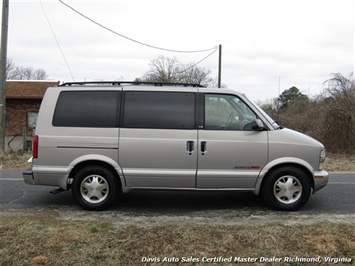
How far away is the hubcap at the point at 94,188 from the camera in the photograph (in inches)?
217

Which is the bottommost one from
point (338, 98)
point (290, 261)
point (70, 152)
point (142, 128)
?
point (290, 261)

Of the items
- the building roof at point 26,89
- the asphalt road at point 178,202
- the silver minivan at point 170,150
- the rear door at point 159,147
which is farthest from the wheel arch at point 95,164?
the building roof at point 26,89

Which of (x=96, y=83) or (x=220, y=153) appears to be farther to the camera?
(x=96, y=83)

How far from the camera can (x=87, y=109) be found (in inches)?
221

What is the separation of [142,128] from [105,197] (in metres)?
1.21

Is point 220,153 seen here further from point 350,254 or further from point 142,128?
point 350,254

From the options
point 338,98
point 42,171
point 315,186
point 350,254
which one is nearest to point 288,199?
point 315,186

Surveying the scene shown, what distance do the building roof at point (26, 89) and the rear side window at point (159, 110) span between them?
70.2 feet

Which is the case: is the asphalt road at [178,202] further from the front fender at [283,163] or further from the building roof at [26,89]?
the building roof at [26,89]

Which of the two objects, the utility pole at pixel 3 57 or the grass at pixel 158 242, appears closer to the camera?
the grass at pixel 158 242

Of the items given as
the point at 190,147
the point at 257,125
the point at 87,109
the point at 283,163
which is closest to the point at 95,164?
the point at 87,109

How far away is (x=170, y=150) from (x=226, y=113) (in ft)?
3.44

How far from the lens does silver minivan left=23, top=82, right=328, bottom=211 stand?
544 centimetres

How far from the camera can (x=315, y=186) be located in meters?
5.54
